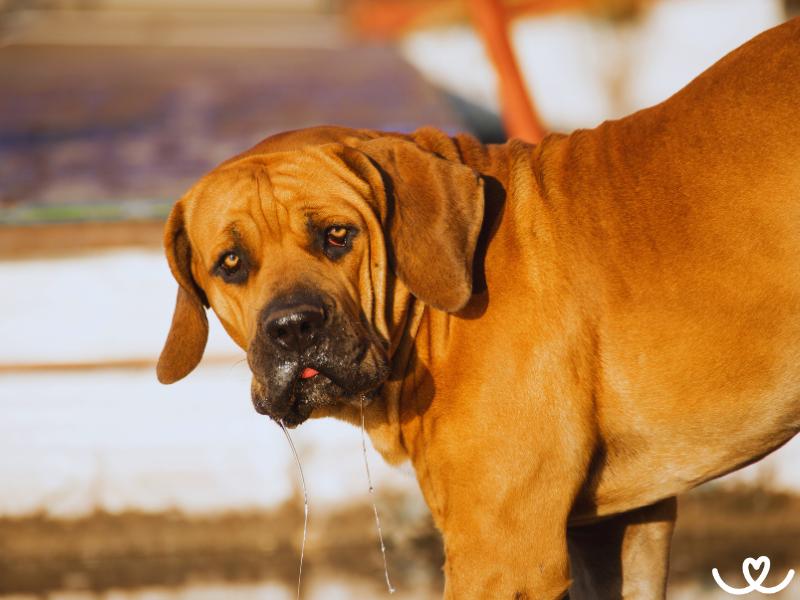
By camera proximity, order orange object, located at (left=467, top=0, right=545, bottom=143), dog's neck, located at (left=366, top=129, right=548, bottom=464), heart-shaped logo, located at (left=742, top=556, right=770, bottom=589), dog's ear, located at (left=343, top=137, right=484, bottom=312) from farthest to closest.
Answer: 1. orange object, located at (left=467, top=0, right=545, bottom=143)
2. heart-shaped logo, located at (left=742, top=556, right=770, bottom=589)
3. dog's neck, located at (left=366, top=129, right=548, bottom=464)
4. dog's ear, located at (left=343, top=137, right=484, bottom=312)

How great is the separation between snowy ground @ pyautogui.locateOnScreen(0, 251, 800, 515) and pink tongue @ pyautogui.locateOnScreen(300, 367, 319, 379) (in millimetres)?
2777

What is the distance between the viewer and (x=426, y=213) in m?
2.99

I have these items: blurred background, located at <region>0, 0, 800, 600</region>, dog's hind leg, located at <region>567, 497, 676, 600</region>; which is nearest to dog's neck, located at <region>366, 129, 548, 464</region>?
dog's hind leg, located at <region>567, 497, 676, 600</region>

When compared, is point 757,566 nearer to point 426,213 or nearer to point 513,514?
point 513,514

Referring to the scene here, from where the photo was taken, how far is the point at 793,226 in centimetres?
278

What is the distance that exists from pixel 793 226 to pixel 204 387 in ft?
12.0

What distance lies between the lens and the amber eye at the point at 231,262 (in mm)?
3086

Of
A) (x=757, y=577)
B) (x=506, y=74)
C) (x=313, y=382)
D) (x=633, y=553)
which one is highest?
(x=506, y=74)

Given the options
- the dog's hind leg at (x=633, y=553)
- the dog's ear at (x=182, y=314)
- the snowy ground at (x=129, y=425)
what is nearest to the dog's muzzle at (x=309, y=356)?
the dog's ear at (x=182, y=314)

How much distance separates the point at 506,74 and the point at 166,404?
9.13 feet

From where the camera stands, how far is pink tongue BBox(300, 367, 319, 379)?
9.46 feet

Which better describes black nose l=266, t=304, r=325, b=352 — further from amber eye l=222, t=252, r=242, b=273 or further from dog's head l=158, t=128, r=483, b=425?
amber eye l=222, t=252, r=242, b=273

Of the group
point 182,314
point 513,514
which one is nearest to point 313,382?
point 513,514

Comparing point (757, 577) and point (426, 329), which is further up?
point (426, 329)
